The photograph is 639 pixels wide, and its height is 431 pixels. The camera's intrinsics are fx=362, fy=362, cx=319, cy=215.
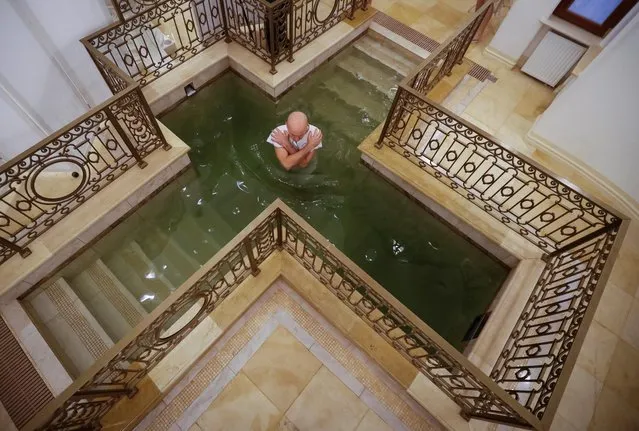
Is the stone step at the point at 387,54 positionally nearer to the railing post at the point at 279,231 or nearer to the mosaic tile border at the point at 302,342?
the railing post at the point at 279,231

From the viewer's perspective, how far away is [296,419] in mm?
3412

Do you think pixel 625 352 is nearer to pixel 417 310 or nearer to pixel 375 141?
pixel 417 310

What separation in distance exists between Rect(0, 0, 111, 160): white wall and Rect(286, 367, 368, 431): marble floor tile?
13.5ft

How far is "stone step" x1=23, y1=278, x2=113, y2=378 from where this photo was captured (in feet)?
12.0

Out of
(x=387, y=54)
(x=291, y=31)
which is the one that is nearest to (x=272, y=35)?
(x=291, y=31)

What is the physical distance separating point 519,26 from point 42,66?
20.4ft

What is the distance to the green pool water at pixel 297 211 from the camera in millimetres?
4297

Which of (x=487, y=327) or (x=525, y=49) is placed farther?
(x=525, y=49)

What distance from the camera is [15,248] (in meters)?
3.66

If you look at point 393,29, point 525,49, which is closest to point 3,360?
point 393,29

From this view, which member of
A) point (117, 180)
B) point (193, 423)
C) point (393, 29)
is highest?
point (393, 29)

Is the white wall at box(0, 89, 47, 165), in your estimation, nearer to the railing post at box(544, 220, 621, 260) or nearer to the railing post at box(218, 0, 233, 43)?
the railing post at box(218, 0, 233, 43)

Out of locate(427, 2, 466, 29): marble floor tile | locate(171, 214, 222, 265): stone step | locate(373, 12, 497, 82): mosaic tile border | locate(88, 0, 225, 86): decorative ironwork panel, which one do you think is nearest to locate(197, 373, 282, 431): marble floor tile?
locate(171, 214, 222, 265): stone step

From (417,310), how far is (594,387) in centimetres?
184
